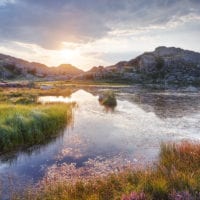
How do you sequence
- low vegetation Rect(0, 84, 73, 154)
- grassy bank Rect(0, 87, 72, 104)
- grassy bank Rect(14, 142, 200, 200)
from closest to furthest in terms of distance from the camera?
1. grassy bank Rect(14, 142, 200, 200)
2. low vegetation Rect(0, 84, 73, 154)
3. grassy bank Rect(0, 87, 72, 104)

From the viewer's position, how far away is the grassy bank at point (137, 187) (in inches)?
328

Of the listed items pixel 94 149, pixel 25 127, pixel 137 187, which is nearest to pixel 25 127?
pixel 25 127

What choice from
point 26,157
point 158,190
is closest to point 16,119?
point 26,157

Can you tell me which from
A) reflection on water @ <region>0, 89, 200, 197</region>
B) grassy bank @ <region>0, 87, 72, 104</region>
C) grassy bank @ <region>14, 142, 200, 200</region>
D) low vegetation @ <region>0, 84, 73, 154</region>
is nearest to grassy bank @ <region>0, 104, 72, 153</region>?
low vegetation @ <region>0, 84, 73, 154</region>

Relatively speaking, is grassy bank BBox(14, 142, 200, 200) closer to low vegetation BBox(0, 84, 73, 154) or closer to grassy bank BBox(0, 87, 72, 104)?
low vegetation BBox(0, 84, 73, 154)

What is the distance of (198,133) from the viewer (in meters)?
24.2

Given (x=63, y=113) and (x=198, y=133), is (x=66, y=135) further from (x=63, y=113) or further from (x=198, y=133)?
(x=198, y=133)

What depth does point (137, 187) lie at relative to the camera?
9.28 meters

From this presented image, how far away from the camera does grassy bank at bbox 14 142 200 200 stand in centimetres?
833

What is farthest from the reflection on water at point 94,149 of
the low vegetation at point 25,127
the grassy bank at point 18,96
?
the grassy bank at point 18,96

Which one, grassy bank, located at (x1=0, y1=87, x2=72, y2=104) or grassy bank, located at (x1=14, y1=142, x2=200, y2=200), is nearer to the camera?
grassy bank, located at (x1=14, y1=142, x2=200, y2=200)

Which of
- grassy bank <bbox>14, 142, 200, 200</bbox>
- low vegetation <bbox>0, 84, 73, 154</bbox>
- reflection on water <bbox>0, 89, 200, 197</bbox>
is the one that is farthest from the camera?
low vegetation <bbox>0, 84, 73, 154</bbox>

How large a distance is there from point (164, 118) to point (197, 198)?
2588cm

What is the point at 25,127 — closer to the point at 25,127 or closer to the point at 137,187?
the point at 25,127
